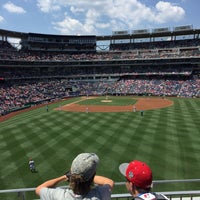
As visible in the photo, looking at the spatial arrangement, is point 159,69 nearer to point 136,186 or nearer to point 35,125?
point 35,125

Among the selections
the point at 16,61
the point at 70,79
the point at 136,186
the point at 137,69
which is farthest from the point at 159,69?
the point at 136,186

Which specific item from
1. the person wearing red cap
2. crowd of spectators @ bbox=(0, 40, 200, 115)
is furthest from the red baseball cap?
crowd of spectators @ bbox=(0, 40, 200, 115)

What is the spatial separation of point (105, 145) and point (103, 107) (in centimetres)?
2564

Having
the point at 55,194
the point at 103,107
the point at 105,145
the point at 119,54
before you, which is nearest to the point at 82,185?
the point at 55,194

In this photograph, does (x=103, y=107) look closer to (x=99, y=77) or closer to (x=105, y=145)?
(x=105, y=145)

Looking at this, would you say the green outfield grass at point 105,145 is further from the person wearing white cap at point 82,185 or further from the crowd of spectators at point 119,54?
the crowd of spectators at point 119,54

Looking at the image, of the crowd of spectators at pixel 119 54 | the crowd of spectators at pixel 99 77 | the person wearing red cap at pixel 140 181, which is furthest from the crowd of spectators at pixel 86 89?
the person wearing red cap at pixel 140 181

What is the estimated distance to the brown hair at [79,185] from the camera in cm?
306

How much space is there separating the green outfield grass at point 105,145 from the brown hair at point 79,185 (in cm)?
1346

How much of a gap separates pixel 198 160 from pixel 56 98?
54450mm

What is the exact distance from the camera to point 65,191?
3.26 meters

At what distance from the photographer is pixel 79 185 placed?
3.09 meters

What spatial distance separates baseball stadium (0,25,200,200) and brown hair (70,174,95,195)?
7.34 feet

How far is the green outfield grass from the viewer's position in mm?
17625
